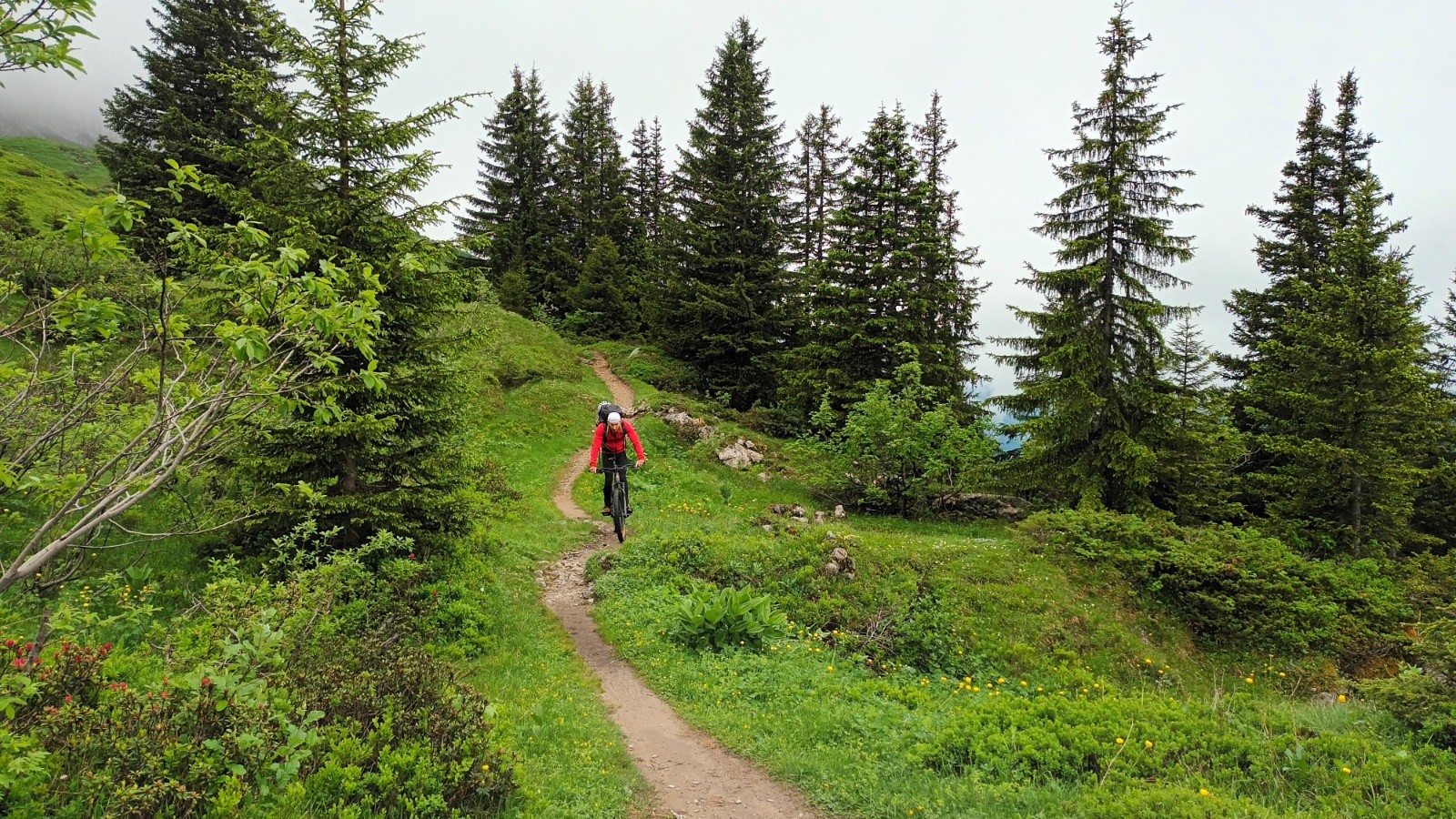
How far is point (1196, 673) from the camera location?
10.5m

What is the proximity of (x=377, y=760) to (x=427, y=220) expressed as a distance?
270 inches

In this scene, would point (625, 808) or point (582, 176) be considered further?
point (582, 176)

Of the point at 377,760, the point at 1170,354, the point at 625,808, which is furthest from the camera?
the point at 1170,354

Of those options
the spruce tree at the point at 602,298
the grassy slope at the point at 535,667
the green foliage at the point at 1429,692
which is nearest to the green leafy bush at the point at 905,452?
the grassy slope at the point at 535,667

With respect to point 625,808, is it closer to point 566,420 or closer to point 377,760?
point 377,760

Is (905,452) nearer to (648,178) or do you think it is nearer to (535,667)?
(535,667)

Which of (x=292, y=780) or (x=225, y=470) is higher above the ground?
(x=225, y=470)

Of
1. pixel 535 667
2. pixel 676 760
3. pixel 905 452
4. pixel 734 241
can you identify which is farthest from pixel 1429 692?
pixel 734 241

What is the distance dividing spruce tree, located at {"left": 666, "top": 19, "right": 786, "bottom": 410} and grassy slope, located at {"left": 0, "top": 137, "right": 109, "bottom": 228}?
19392mm

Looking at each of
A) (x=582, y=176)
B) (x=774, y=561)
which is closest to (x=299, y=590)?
(x=774, y=561)

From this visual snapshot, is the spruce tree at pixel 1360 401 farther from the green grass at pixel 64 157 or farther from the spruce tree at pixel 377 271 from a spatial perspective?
the green grass at pixel 64 157

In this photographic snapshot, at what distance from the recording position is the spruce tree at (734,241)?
27266 mm

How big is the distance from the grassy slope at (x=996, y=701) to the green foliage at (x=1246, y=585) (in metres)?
0.64

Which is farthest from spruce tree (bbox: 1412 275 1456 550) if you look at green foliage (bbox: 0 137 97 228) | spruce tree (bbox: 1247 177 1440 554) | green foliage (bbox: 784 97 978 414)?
green foliage (bbox: 0 137 97 228)
